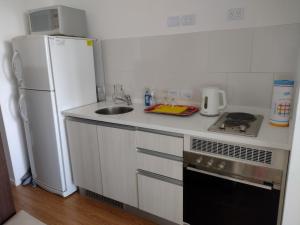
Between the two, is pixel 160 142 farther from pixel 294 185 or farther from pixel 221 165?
pixel 294 185

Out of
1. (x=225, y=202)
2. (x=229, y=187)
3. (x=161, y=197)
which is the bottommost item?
(x=161, y=197)

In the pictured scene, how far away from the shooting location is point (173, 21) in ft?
6.53

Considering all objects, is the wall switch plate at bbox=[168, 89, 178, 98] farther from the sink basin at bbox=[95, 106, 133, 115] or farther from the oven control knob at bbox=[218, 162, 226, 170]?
the oven control knob at bbox=[218, 162, 226, 170]

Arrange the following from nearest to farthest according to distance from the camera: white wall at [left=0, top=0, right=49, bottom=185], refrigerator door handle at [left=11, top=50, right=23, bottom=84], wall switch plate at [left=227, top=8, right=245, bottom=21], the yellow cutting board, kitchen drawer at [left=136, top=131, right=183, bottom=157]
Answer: kitchen drawer at [left=136, top=131, right=183, bottom=157] → wall switch plate at [left=227, top=8, right=245, bottom=21] → the yellow cutting board → refrigerator door handle at [left=11, top=50, right=23, bottom=84] → white wall at [left=0, top=0, right=49, bottom=185]

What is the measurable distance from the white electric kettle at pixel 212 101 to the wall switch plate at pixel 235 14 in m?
0.55

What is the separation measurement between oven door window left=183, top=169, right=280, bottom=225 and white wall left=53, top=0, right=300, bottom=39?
1142 mm

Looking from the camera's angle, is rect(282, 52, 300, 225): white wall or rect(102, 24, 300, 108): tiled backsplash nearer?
rect(282, 52, 300, 225): white wall

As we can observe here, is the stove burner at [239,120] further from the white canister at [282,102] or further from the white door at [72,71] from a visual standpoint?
the white door at [72,71]

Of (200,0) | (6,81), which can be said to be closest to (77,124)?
(6,81)

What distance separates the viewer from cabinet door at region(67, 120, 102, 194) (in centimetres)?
199

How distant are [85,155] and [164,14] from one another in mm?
1429

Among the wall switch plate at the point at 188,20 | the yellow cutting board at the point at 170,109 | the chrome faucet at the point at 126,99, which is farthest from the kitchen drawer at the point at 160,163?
the wall switch plate at the point at 188,20

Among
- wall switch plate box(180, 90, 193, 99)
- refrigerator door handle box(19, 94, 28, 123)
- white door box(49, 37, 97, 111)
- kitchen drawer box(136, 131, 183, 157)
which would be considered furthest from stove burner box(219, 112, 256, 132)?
refrigerator door handle box(19, 94, 28, 123)

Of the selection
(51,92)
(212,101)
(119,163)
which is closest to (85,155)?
(119,163)
